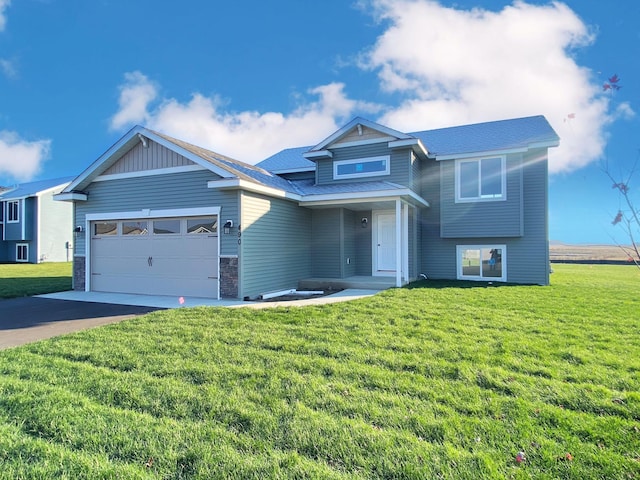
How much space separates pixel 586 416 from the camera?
3092mm

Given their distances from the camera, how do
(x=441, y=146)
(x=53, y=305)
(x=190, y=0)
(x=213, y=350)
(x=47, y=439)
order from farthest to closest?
(x=441, y=146)
(x=190, y=0)
(x=53, y=305)
(x=213, y=350)
(x=47, y=439)

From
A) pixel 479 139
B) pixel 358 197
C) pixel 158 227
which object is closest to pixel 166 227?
pixel 158 227

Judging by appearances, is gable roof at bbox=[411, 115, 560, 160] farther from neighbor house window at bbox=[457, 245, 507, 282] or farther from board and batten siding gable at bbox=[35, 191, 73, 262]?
board and batten siding gable at bbox=[35, 191, 73, 262]

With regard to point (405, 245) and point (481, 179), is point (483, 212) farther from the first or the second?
point (405, 245)

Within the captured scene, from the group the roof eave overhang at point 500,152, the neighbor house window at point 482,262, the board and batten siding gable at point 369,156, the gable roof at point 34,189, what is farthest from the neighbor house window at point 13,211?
the neighbor house window at point 482,262

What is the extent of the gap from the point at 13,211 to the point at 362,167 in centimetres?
2824

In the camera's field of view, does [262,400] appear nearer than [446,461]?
No

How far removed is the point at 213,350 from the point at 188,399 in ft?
4.85

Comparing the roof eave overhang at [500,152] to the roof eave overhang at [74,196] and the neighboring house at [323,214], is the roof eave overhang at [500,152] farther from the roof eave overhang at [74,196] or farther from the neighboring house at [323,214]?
the roof eave overhang at [74,196]

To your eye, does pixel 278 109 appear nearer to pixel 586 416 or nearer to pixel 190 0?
pixel 190 0

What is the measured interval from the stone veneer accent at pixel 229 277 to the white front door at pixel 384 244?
572 centimetres

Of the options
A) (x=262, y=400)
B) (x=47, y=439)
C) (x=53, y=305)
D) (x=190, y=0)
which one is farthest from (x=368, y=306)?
(x=190, y=0)

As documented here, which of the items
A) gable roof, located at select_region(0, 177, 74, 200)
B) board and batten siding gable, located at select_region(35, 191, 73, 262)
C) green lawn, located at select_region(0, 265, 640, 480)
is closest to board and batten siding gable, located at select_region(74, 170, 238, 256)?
green lawn, located at select_region(0, 265, 640, 480)

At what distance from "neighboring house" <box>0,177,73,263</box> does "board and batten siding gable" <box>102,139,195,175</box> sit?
20.3 meters
